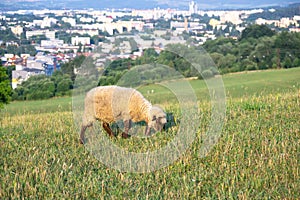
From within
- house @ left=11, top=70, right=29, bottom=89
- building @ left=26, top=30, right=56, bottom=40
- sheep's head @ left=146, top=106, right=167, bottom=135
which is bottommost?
house @ left=11, top=70, right=29, bottom=89

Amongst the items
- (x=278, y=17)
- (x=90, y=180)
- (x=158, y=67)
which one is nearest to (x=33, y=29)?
(x=278, y=17)

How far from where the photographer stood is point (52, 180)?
20.5 ft

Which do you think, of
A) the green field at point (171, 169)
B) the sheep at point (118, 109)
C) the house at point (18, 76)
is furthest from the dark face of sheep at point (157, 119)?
the house at point (18, 76)

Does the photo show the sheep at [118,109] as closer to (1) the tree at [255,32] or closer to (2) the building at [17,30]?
(1) the tree at [255,32]

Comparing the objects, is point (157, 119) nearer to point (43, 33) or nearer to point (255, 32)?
point (255, 32)

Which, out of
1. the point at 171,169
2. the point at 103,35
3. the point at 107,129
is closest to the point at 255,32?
the point at 103,35

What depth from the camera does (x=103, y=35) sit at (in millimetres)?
14562

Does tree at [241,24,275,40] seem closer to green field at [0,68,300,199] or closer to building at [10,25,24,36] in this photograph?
building at [10,25,24,36]

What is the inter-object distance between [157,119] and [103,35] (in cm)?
617

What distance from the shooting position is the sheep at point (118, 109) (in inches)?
349

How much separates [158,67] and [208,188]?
5.51 meters

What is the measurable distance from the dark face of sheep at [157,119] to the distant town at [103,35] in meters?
1.35

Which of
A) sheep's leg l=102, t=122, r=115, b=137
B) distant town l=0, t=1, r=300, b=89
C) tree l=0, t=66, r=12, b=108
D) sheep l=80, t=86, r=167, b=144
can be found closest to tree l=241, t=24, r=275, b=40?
distant town l=0, t=1, r=300, b=89

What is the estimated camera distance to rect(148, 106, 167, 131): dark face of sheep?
9.08m
